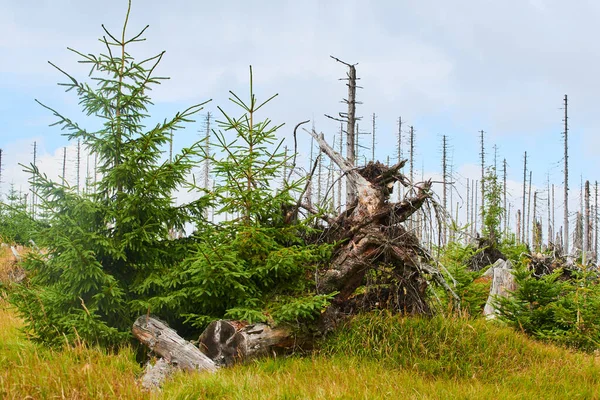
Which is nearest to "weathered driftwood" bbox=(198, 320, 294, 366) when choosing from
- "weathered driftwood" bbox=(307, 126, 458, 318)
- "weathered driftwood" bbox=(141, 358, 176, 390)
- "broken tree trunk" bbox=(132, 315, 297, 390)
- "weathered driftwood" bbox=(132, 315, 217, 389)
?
"broken tree trunk" bbox=(132, 315, 297, 390)

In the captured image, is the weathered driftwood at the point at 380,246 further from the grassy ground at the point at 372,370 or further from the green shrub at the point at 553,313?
the green shrub at the point at 553,313

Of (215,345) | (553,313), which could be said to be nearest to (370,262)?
(215,345)

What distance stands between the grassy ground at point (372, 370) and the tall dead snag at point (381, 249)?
2.18 ft

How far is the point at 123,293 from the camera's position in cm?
695

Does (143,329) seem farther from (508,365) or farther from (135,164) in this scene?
(508,365)

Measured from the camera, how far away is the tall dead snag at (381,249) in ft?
24.0

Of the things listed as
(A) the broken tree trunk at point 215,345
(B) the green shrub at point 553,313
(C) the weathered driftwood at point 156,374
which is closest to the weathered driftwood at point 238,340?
(A) the broken tree trunk at point 215,345

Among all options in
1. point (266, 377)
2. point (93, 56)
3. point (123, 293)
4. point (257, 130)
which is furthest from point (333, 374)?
point (93, 56)

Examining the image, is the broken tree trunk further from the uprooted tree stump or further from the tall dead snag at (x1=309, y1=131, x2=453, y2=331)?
the tall dead snag at (x1=309, y1=131, x2=453, y2=331)

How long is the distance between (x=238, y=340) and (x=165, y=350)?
43.4 inches

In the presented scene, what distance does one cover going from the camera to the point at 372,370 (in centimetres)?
587

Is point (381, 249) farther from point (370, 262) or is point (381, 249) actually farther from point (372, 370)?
point (372, 370)

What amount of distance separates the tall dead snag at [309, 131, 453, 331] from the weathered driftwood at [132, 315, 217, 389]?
2.03 meters

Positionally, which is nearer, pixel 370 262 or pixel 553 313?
pixel 370 262
